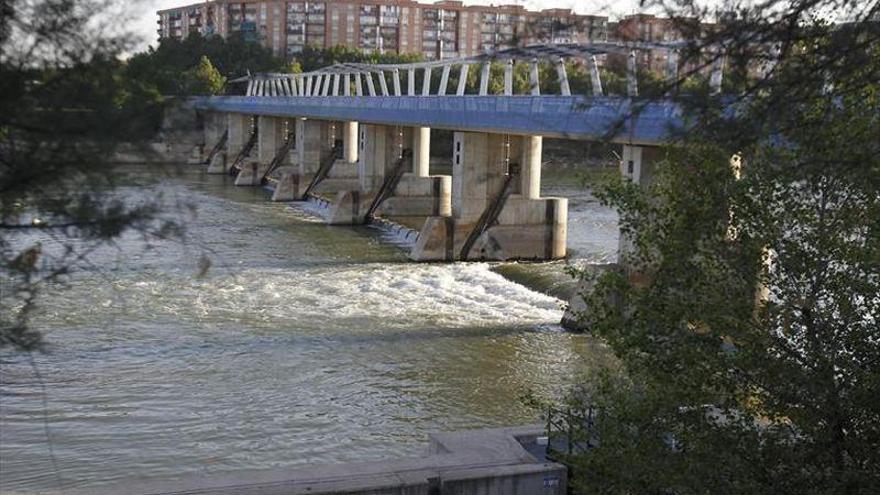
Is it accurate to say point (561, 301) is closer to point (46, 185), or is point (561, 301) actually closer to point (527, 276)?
point (527, 276)

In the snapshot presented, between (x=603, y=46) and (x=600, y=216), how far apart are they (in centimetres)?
2601

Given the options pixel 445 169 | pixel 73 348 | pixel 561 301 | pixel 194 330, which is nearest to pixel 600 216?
pixel 561 301

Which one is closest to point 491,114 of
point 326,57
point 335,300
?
point 335,300

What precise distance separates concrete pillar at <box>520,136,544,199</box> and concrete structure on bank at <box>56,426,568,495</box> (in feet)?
53.2

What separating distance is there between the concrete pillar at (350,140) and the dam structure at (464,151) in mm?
46

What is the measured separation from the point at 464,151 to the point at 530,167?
154 cm

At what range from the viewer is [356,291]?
18891mm

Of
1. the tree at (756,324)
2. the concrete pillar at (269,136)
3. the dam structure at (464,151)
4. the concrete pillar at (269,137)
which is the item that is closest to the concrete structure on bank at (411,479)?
the tree at (756,324)

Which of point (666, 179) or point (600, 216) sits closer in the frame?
point (666, 179)

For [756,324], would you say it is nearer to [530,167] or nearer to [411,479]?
[411,479]

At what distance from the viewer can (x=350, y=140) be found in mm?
38062

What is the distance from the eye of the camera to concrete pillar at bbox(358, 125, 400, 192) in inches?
1257

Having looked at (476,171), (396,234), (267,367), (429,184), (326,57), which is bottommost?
(267,367)

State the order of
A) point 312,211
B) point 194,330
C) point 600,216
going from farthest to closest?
point 312,211 < point 600,216 < point 194,330
